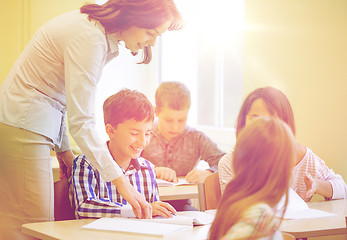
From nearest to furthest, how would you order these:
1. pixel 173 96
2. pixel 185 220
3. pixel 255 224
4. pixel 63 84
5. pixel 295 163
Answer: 1. pixel 255 224
2. pixel 185 220
3. pixel 63 84
4. pixel 295 163
5. pixel 173 96

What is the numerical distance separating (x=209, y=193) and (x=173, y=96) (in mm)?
1073

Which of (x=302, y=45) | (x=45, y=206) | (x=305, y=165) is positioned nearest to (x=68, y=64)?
(x=45, y=206)

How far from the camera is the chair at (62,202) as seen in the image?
1.96m

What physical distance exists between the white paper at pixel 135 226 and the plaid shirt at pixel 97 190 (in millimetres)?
123

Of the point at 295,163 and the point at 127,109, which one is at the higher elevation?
the point at 127,109

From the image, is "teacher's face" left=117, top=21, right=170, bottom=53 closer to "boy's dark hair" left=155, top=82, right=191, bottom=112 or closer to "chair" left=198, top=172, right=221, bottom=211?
"chair" left=198, top=172, right=221, bottom=211

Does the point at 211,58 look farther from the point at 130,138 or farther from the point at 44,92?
the point at 44,92

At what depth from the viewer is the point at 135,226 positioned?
1.59 metres

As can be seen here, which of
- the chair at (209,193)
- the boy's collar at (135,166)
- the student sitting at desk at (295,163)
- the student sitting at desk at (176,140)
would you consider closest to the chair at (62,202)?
the boy's collar at (135,166)

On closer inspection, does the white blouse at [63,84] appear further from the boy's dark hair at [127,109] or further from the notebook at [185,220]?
the boy's dark hair at [127,109]

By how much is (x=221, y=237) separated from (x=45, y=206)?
86 cm

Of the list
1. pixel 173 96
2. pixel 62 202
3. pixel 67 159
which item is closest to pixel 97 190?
pixel 62 202

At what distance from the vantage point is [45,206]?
1.74m

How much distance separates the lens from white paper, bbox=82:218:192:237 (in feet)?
4.98
